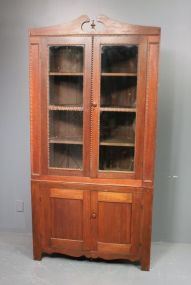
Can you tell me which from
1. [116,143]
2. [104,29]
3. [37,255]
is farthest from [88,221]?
[104,29]

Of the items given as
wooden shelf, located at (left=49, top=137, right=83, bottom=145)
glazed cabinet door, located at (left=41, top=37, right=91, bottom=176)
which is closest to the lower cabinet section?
glazed cabinet door, located at (left=41, top=37, right=91, bottom=176)

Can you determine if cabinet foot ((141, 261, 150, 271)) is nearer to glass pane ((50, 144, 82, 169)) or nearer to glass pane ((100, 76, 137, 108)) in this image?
glass pane ((50, 144, 82, 169))

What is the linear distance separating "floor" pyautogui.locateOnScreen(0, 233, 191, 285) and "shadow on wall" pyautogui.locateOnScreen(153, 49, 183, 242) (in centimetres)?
25

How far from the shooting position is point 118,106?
7.48 ft

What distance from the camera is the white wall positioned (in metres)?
2.52

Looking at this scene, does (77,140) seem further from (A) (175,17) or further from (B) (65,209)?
(A) (175,17)

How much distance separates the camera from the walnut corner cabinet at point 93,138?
2131mm

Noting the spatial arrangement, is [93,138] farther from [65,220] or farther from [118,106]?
[65,220]

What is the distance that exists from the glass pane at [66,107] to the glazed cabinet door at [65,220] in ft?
0.75

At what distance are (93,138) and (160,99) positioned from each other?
0.79 meters

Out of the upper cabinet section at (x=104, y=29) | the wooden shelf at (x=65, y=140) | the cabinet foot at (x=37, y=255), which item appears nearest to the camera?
the upper cabinet section at (x=104, y=29)

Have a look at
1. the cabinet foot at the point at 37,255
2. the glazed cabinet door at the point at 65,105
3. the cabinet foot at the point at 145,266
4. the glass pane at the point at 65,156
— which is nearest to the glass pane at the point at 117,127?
the glazed cabinet door at the point at 65,105

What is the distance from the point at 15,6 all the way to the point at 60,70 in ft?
2.90

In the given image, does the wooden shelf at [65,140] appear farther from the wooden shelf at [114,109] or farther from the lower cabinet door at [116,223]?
the lower cabinet door at [116,223]
